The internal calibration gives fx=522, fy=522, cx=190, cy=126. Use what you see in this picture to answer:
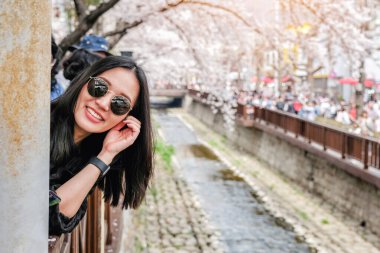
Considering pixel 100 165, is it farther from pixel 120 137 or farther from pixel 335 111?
pixel 335 111

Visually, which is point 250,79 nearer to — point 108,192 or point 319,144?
point 319,144

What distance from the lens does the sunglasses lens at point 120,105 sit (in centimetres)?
209

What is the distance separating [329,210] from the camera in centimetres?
1384

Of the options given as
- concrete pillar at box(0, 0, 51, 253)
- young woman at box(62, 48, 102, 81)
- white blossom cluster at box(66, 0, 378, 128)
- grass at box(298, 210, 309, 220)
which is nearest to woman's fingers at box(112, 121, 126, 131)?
concrete pillar at box(0, 0, 51, 253)

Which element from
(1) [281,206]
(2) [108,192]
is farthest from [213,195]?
(2) [108,192]

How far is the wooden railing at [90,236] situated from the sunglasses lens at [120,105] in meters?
0.56

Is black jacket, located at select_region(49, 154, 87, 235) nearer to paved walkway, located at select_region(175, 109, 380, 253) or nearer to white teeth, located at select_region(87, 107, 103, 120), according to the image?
white teeth, located at select_region(87, 107, 103, 120)

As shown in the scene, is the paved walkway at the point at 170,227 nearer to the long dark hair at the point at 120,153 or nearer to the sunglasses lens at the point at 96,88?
the long dark hair at the point at 120,153

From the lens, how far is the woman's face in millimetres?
2092

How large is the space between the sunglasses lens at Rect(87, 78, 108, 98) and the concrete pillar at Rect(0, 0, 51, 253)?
2.53ft

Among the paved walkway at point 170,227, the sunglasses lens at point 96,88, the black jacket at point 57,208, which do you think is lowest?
the paved walkway at point 170,227

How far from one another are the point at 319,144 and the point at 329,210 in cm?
227

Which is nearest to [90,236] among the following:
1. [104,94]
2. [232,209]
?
[104,94]

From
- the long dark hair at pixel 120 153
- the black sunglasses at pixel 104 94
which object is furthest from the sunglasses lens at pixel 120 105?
the long dark hair at pixel 120 153
